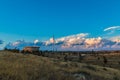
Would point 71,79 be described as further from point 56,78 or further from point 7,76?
point 7,76

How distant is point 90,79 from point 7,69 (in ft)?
29.6

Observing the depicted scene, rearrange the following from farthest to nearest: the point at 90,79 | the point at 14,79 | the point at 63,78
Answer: the point at 90,79
the point at 63,78
the point at 14,79

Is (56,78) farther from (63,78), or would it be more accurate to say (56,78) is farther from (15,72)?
(15,72)

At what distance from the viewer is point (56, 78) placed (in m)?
16.4

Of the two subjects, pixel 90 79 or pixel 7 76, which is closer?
pixel 7 76

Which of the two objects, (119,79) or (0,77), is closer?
(0,77)

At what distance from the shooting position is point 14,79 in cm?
1426

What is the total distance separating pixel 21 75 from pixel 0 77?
1.18 m

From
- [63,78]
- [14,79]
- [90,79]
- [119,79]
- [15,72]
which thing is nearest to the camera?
[14,79]

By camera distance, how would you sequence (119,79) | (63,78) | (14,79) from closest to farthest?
(14,79) < (63,78) < (119,79)

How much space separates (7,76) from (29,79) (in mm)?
1217

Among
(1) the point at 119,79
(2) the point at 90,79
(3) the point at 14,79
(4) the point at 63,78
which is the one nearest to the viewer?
(3) the point at 14,79

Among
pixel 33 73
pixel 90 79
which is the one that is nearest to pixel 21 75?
pixel 33 73

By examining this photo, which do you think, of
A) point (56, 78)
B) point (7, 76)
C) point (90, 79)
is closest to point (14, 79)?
point (7, 76)
